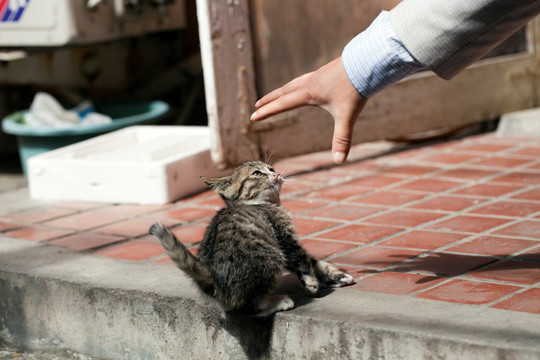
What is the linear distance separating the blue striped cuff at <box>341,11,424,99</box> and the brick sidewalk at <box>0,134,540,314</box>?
791 mm

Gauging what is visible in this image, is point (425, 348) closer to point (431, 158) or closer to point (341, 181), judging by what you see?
point (341, 181)

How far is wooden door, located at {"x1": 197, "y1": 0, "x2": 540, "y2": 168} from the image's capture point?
4797 mm

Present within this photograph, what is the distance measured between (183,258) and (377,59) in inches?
33.9

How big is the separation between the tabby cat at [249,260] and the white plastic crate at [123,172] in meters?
1.68

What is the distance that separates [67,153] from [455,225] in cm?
248

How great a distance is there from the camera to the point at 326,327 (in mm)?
2713

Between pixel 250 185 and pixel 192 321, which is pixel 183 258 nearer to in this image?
pixel 192 321

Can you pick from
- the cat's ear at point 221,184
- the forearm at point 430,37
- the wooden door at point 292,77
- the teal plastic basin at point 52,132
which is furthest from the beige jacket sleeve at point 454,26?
the teal plastic basin at point 52,132

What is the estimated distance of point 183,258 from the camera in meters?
2.70

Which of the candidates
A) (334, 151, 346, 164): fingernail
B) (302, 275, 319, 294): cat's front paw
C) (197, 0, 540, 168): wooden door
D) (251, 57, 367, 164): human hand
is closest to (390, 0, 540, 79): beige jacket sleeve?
(251, 57, 367, 164): human hand

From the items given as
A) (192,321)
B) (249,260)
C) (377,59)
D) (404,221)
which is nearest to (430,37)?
(377,59)

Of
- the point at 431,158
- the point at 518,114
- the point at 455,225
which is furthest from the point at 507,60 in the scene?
the point at 455,225

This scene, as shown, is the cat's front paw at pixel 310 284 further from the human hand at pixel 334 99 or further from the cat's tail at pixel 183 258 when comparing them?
the human hand at pixel 334 99

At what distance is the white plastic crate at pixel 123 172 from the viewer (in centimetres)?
477
